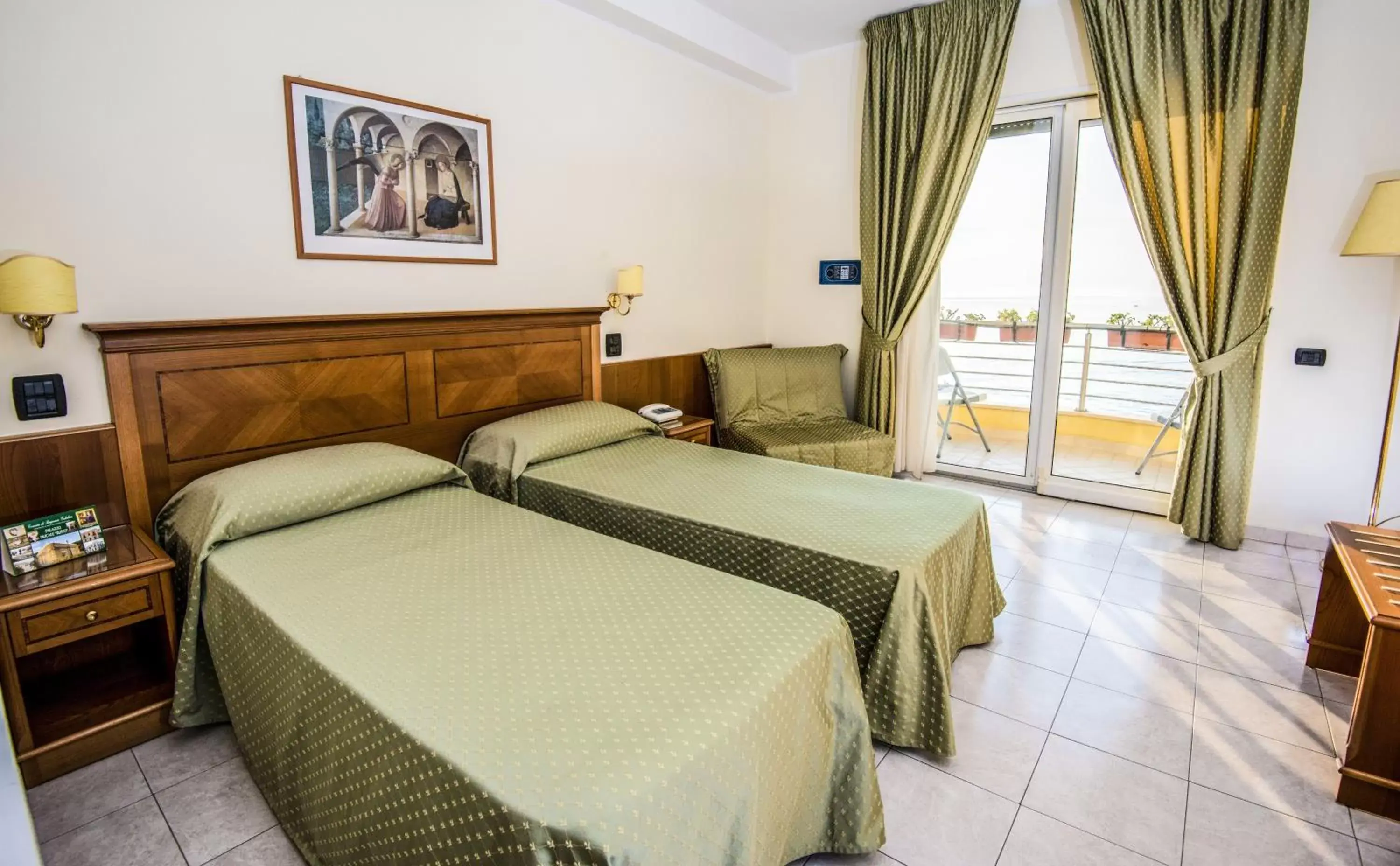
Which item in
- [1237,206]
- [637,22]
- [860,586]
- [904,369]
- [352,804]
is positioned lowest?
[352,804]

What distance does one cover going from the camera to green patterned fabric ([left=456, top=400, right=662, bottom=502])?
2.76m

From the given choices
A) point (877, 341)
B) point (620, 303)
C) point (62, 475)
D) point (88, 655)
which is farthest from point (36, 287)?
point (877, 341)

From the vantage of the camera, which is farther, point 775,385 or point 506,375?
point 775,385

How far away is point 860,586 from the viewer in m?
1.95

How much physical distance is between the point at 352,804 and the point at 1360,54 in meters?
4.36

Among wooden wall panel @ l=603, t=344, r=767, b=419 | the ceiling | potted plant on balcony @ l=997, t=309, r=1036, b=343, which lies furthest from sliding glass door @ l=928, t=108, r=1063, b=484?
wooden wall panel @ l=603, t=344, r=767, b=419

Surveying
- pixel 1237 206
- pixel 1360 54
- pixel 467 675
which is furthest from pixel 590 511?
pixel 1360 54

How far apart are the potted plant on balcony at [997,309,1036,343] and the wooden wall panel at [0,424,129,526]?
4.21 meters

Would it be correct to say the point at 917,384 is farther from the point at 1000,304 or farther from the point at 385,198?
the point at 385,198

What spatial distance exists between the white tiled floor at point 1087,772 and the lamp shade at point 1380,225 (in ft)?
4.44

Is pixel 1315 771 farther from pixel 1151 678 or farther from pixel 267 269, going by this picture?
pixel 267 269

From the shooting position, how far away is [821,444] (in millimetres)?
3770

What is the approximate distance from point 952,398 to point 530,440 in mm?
2965

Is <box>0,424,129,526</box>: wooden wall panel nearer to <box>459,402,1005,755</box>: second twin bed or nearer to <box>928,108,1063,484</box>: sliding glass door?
<box>459,402,1005,755</box>: second twin bed
